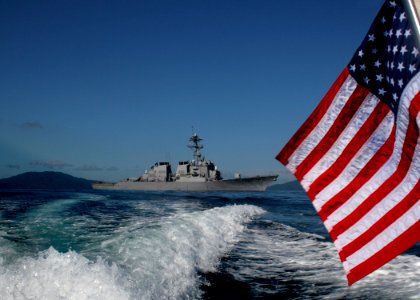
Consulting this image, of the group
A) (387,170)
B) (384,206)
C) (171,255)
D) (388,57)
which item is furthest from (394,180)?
(171,255)

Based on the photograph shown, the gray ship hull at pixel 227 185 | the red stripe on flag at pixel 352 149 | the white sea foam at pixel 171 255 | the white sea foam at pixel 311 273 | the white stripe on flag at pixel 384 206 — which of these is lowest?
the white sea foam at pixel 311 273

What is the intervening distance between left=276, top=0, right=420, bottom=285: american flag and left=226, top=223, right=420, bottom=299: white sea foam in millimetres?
3096

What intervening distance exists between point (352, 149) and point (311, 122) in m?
0.49

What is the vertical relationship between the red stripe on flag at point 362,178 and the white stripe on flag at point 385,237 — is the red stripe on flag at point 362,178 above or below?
above

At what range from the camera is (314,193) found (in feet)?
11.6

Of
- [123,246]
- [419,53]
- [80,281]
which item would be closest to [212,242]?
[123,246]

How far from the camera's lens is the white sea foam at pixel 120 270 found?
5.21 meters

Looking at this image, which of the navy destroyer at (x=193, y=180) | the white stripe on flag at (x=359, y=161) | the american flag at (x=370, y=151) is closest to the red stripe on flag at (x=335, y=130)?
the american flag at (x=370, y=151)

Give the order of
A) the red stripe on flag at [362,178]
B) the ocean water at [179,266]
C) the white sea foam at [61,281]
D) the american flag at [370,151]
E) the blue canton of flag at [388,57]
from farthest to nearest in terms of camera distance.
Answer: the ocean water at [179,266], the white sea foam at [61,281], the red stripe on flag at [362,178], the american flag at [370,151], the blue canton of flag at [388,57]

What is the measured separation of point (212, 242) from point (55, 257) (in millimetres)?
5612

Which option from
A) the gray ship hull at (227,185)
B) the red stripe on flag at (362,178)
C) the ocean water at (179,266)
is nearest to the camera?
the red stripe on flag at (362,178)

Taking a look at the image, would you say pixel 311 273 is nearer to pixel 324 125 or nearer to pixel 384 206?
pixel 384 206

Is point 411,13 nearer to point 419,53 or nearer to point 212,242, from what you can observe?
point 419,53

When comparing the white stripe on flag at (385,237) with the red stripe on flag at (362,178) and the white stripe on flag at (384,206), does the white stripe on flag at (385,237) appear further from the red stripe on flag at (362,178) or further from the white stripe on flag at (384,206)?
the red stripe on flag at (362,178)
